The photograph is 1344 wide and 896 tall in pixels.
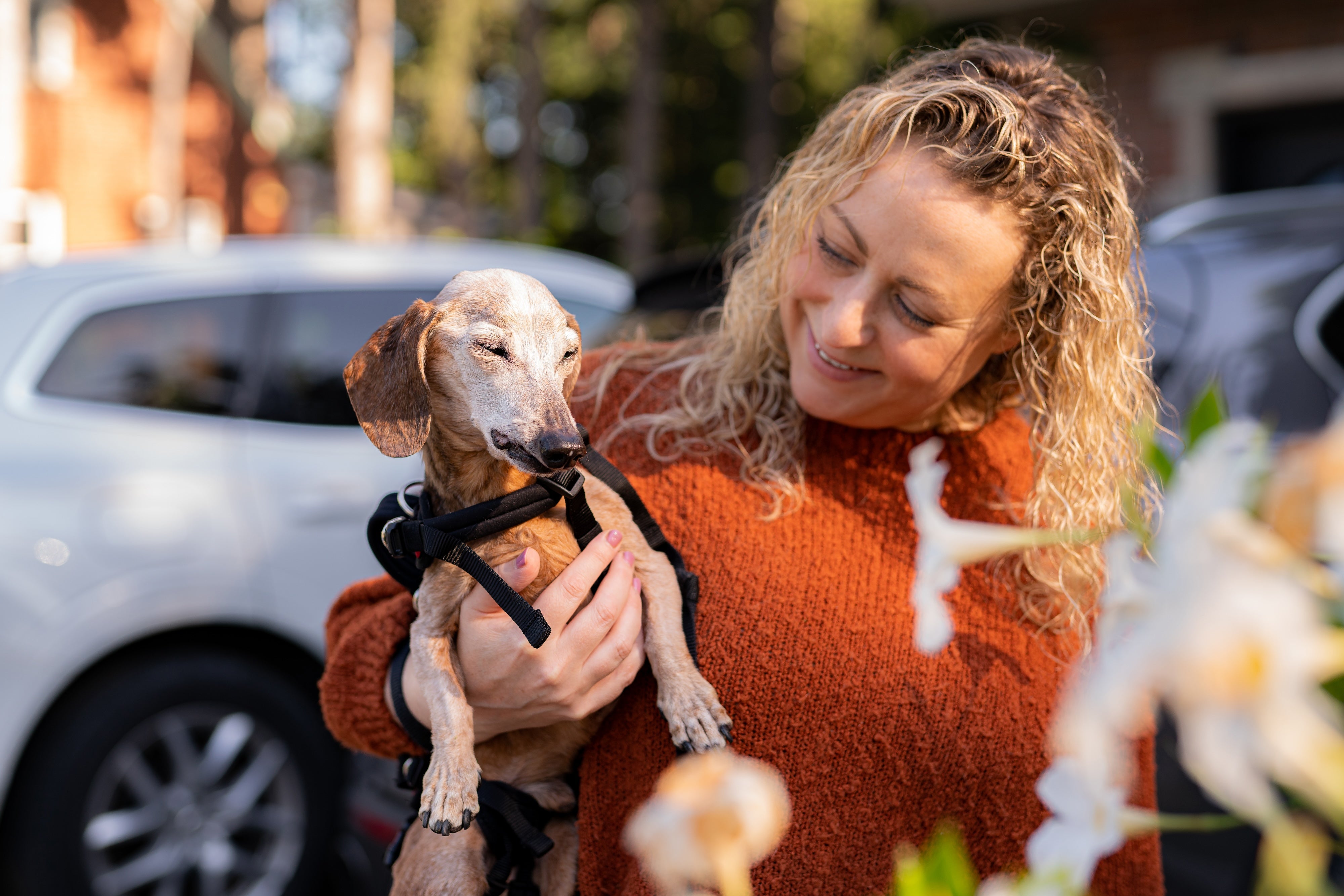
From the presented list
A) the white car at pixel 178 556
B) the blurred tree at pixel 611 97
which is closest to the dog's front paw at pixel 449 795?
the white car at pixel 178 556

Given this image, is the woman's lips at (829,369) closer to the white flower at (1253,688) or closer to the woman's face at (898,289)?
the woman's face at (898,289)

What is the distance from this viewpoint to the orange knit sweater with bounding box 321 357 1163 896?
151 centimetres

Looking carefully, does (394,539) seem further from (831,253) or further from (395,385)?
(831,253)

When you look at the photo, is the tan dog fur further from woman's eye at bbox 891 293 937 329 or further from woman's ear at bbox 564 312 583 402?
woman's eye at bbox 891 293 937 329

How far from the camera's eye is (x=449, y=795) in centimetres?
136

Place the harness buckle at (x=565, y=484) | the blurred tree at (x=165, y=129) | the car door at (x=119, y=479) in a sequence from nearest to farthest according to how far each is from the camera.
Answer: the harness buckle at (x=565, y=484) < the car door at (x=119, y=479) < the blurred tree at (x=165, y=129)

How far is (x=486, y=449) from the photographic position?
58.4 inches

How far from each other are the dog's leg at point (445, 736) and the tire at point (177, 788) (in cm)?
254

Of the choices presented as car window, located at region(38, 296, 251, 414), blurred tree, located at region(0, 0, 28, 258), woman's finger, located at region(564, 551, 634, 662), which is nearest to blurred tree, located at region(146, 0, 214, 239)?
blurred tree, located at region(0, 0, 28, 258)

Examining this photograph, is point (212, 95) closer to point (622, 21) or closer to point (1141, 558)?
point (622, 21)

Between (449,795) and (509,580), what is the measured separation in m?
0.29

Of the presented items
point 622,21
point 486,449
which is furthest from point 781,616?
point 622,21

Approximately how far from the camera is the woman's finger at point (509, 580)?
1.42 m

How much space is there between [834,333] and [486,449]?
0.56 m
